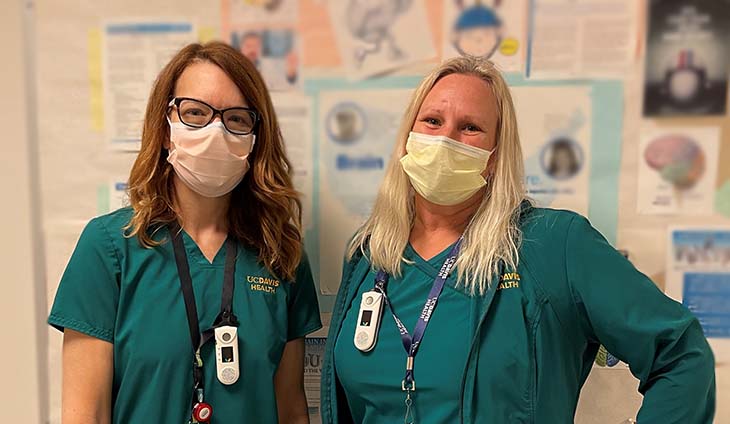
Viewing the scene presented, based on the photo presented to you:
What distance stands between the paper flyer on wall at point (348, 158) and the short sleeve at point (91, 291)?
1.94ft

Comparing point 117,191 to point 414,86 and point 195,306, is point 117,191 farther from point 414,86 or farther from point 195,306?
point 414,86

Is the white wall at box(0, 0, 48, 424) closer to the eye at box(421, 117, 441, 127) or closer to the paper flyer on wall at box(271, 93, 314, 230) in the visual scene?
the paper flyer on wall at box(271, 93, 314, 230)

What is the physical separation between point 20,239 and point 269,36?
0.95 metres

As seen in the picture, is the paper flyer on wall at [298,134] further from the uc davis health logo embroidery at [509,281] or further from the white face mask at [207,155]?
the uc davis health logo embroidery at [509,281]

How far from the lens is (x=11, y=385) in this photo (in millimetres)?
1711

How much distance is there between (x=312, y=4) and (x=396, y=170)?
56 cm

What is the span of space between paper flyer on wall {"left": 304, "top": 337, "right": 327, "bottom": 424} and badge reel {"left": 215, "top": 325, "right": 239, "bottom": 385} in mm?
431

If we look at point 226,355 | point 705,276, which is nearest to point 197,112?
point 226,355

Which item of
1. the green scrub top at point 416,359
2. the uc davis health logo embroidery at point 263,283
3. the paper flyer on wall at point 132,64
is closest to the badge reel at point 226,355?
the uc davis health logo embroidery at point 263,283

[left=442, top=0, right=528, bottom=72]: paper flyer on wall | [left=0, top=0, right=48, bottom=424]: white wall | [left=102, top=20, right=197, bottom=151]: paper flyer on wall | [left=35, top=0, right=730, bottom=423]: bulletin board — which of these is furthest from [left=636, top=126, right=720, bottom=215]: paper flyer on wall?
[left=0, top=0, right=48, bottom=424]: white wall

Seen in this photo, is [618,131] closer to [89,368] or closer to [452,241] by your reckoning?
[452,241]

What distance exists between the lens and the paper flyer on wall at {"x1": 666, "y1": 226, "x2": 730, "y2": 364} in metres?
1.52

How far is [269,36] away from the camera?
5.20 ft

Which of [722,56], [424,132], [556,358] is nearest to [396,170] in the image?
[424,132]
